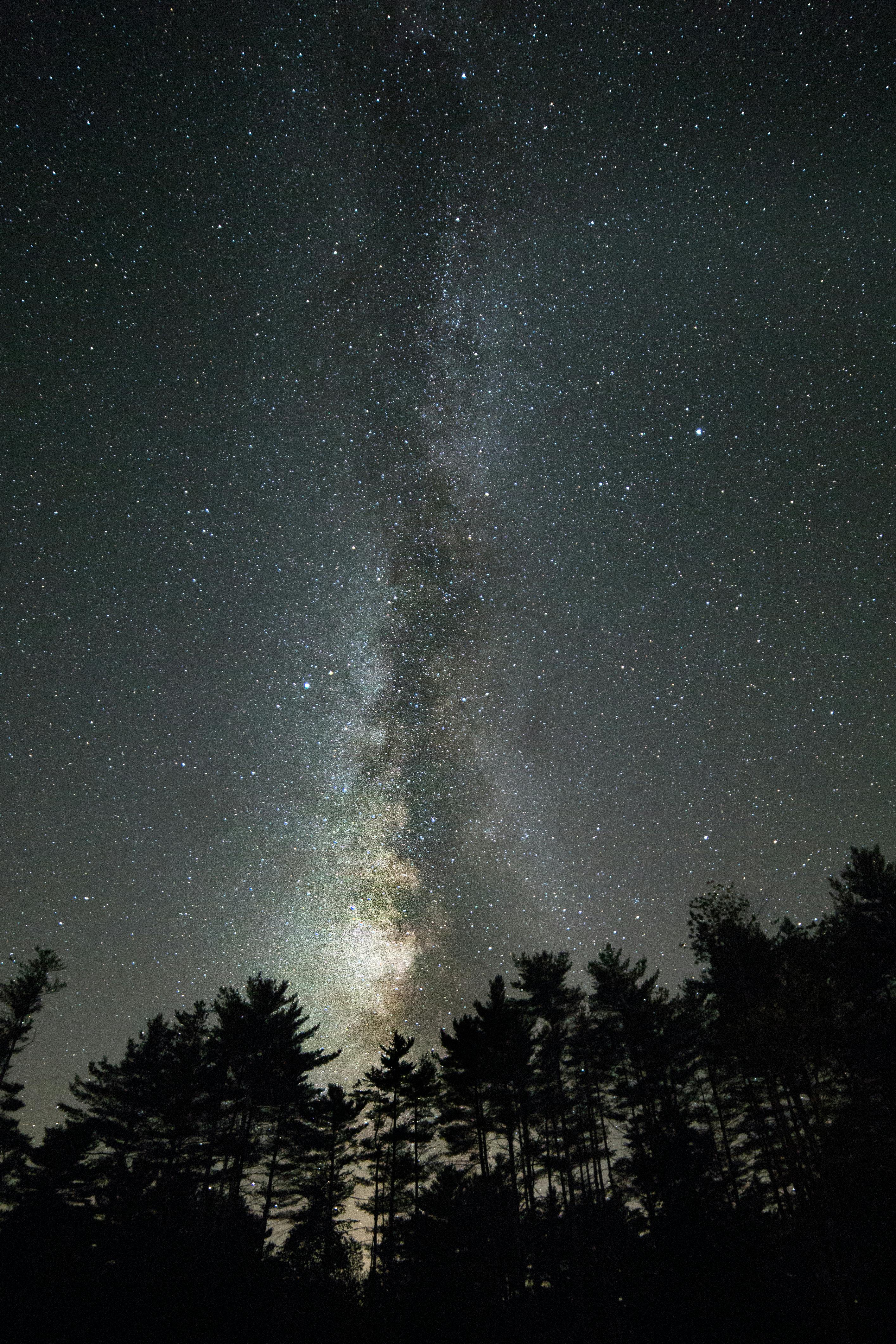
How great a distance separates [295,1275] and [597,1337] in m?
9.48

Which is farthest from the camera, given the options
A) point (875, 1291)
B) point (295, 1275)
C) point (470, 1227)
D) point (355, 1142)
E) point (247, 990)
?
point (247, 990)

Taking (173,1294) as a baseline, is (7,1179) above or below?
above

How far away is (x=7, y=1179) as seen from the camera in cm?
2770

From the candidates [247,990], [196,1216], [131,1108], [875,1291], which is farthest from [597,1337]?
[131,1108]

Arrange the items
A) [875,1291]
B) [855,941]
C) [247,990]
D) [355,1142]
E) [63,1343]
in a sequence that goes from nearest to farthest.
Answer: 1. [63,1343]
2. [875,1291]
3. [855,941]
4. [355,1142]
5. [247,990]

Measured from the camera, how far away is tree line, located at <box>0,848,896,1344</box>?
15.6m

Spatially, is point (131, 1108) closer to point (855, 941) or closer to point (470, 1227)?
point (470, 1227)

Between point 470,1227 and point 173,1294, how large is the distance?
302 inches

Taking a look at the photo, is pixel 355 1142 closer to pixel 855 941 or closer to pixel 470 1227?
pixel 470 1227

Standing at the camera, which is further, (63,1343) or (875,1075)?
(875,1075)

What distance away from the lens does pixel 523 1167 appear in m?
28.0

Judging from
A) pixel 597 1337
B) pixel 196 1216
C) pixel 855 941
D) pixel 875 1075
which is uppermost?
pixel 855 941

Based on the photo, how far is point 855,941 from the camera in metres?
25.4

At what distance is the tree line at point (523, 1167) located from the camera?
15.6 m
